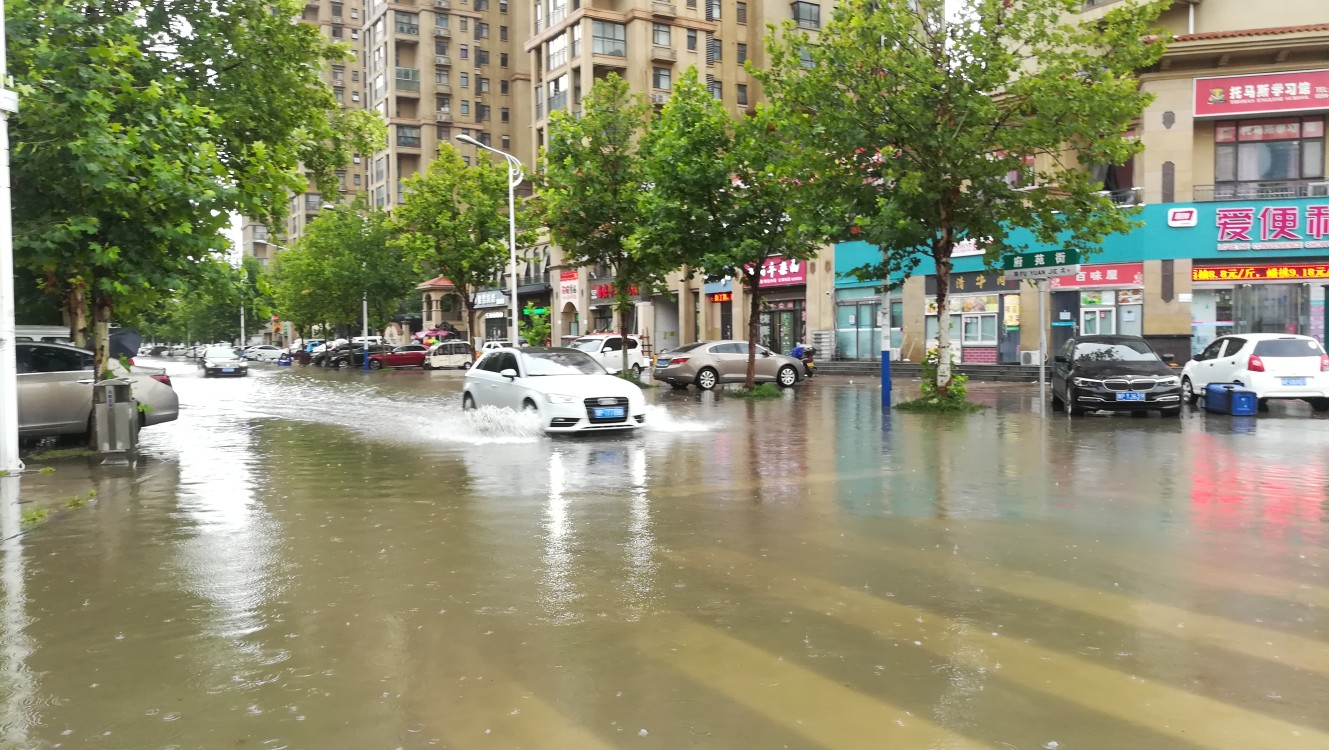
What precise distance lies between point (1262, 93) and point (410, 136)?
241ft

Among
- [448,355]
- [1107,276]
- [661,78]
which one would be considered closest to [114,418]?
[1107,276]

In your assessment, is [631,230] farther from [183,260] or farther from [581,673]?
[581,673]

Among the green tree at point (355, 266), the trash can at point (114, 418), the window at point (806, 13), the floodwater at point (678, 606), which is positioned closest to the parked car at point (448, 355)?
the green tree at point (355, 266)

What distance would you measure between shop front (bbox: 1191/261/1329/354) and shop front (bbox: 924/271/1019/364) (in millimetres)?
5922

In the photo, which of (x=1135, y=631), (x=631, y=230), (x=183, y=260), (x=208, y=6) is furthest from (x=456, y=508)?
(x=631, y=230)

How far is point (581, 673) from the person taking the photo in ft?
14.8

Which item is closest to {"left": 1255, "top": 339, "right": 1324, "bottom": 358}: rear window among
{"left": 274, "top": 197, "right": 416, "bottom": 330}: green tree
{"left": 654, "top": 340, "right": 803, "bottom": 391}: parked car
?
{"left": 654, "top": 340, "right": 803, "bottom": 391}: parked car

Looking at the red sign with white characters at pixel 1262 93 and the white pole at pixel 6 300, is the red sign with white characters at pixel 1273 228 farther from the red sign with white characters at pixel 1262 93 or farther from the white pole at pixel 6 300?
the white pole at pixel 6 300

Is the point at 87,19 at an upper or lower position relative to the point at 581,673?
upper

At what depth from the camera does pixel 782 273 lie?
45.0 meters

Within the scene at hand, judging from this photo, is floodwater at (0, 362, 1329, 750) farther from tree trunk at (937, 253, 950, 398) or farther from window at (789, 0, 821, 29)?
window at (789, 0, 821, 29)

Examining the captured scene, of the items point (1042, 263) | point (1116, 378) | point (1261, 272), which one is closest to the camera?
point (1116, 378)

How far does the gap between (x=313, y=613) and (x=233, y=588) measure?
0.93 m

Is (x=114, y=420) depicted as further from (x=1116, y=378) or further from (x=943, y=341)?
(x=1116, y=378)
